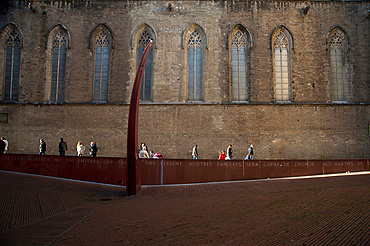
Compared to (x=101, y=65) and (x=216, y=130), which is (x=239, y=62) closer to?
(x=216, y=130)

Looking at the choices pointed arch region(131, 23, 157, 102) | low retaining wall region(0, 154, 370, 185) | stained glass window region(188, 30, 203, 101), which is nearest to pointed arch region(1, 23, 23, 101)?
pointed arch region(131, 23, 157, 102)

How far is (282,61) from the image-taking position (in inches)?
811

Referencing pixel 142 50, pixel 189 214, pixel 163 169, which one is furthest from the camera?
pixel 142 50

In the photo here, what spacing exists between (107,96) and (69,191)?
453 inches

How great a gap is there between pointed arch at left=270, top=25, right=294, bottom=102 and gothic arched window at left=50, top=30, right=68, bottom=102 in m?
13.8

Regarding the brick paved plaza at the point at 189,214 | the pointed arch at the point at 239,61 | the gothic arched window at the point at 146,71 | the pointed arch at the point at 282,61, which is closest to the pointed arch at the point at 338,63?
the pointed arch at the point at 282,61

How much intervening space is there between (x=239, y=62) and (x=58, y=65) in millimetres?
12003

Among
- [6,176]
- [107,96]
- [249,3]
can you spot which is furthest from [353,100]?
[6,176]

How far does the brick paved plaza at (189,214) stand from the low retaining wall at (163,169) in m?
0.92

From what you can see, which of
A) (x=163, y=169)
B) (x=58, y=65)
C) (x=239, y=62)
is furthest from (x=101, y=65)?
(x=163, y=169)

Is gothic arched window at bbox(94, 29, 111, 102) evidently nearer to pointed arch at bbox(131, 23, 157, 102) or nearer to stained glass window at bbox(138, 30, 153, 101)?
pointed arch at bbox(131, 23, 157, 102)

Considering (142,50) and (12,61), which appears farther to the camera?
(12,61)

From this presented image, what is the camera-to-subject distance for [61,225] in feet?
18.5

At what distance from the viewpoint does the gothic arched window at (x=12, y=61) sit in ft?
68.4
